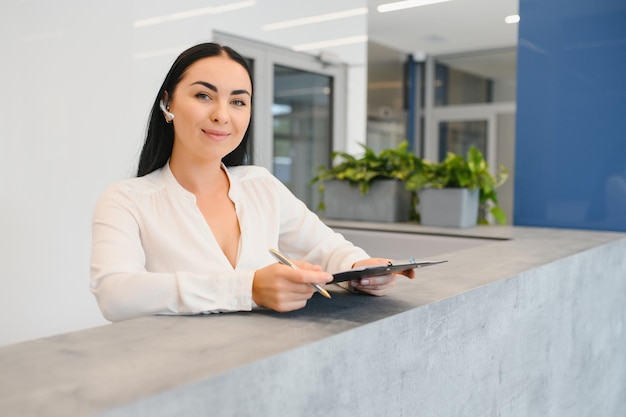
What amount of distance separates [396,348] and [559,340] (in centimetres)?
84

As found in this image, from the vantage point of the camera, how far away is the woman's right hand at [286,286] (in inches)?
40.3

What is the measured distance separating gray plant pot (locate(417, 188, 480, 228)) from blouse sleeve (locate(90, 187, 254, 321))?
66.3 inches

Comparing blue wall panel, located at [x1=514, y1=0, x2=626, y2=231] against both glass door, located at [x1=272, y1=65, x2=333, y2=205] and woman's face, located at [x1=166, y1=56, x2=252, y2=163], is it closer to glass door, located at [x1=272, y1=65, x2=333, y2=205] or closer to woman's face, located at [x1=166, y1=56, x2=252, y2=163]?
woman's face, located at [x1=166, y1=56, x2=252, y2=163]

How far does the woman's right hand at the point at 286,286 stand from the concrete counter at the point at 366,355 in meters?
0.03

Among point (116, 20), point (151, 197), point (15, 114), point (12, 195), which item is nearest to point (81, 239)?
point (12, 195)

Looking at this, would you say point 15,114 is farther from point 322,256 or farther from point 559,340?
point 559,340

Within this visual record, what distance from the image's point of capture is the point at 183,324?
39.4 inches

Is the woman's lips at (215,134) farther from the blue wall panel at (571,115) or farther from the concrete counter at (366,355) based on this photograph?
the blue wall panel at (571,115)

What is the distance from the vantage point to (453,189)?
2.74m

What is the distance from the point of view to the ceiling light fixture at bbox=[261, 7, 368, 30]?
4630mm

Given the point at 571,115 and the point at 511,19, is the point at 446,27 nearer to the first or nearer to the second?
the point at 511,19

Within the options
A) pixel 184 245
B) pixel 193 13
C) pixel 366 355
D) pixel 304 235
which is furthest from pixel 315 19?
pixel 366 355

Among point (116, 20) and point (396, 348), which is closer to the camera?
point (396, 348)

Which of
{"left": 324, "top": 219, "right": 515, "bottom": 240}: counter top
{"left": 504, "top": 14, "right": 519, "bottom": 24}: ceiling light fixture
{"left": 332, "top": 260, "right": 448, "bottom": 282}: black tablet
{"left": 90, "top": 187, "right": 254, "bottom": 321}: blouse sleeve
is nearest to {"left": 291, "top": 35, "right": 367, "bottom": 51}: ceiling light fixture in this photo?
{"left": 504, "top": 14, "right": 519, "bottom": 24}: ceiling light fixture
